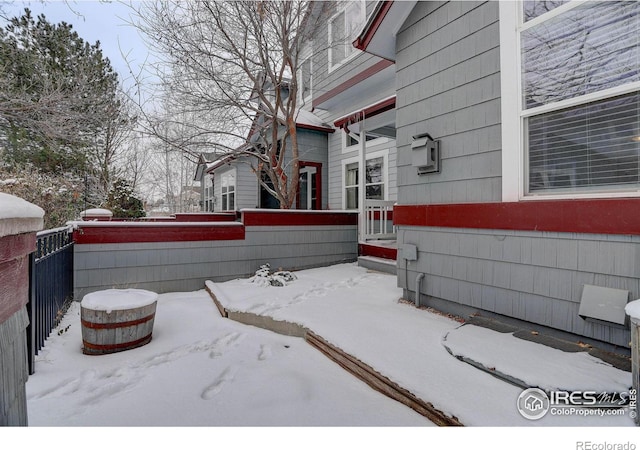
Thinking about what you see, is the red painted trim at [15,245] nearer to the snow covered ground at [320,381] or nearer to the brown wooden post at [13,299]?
the brown wooden post at [13,299]

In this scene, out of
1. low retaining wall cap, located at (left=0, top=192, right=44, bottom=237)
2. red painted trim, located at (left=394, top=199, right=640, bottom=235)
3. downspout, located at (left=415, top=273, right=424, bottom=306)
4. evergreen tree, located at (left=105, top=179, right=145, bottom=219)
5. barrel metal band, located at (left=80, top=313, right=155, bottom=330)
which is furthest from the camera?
evergreen tree, located at (left=105, top=179, right=145, bottom=219)

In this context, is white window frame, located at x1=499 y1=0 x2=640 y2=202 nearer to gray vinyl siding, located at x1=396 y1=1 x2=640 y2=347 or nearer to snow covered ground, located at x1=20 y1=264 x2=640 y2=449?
gray vinyl siding, located at x1=396 y1=1 x2=640 y2=347

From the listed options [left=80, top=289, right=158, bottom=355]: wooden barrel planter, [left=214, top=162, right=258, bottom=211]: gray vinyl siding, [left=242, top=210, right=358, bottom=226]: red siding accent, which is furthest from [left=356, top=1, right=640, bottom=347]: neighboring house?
[left=214, top=162, right=258, bottom=211]: gray vinyl siding

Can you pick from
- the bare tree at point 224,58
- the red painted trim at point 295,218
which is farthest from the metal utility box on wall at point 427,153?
the bare tree at point 224,58

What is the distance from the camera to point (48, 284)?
3.14 m

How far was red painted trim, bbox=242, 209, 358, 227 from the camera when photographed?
5.44 metres

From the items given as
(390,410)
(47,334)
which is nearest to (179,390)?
(390,410)

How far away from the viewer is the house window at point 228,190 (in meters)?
10.1

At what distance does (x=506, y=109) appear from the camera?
8.58 ft

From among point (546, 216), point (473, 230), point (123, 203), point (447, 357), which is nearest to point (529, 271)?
point (546, 216)

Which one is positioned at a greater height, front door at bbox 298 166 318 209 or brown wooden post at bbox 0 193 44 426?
front door at bbox 298 166 318 209

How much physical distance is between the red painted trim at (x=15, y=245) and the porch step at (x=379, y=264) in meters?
4.50

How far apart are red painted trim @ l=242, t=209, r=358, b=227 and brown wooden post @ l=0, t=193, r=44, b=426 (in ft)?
14.2

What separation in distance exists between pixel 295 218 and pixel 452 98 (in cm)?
347
